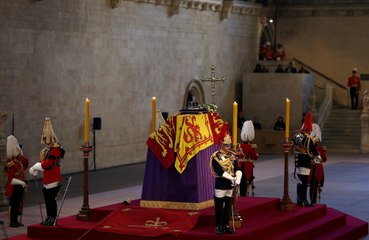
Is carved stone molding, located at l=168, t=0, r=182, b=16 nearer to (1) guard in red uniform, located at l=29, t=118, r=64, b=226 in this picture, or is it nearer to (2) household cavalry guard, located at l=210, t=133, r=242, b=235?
(1) guard in red uniform, located at l=29, t=118, r=64, b=226

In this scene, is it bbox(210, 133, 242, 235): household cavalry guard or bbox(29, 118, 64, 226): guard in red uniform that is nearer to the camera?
bbox(210, 133, 242, 235): household cavalry guard

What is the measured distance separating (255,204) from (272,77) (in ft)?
68.5

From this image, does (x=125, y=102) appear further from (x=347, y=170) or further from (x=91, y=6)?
(x=347, y=170)

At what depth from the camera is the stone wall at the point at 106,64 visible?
25984 mm

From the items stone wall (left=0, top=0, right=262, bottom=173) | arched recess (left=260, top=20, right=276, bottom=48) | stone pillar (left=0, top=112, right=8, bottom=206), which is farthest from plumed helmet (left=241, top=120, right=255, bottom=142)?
arched recess (left=260, top=20, right=276, bottom=48)

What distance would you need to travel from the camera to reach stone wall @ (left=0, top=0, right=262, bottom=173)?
1023 inches

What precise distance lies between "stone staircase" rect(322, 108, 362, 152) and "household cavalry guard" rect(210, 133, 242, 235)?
2142 centimetres

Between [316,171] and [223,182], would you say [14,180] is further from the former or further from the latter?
[316,171]

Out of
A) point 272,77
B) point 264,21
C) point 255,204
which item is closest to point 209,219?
point 255,204

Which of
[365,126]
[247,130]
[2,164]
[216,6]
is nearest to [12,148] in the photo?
[2,164]

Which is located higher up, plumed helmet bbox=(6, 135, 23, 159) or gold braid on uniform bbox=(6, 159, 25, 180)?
plumed helmet bbox=(6, 135, 23, 159)

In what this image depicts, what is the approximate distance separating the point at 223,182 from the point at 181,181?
1023 mm

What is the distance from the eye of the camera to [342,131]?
3738 centimetres

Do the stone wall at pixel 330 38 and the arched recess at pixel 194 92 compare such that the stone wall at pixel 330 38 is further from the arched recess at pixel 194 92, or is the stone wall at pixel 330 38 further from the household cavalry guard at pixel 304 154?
the household cavalry guard at pixel 304 154
